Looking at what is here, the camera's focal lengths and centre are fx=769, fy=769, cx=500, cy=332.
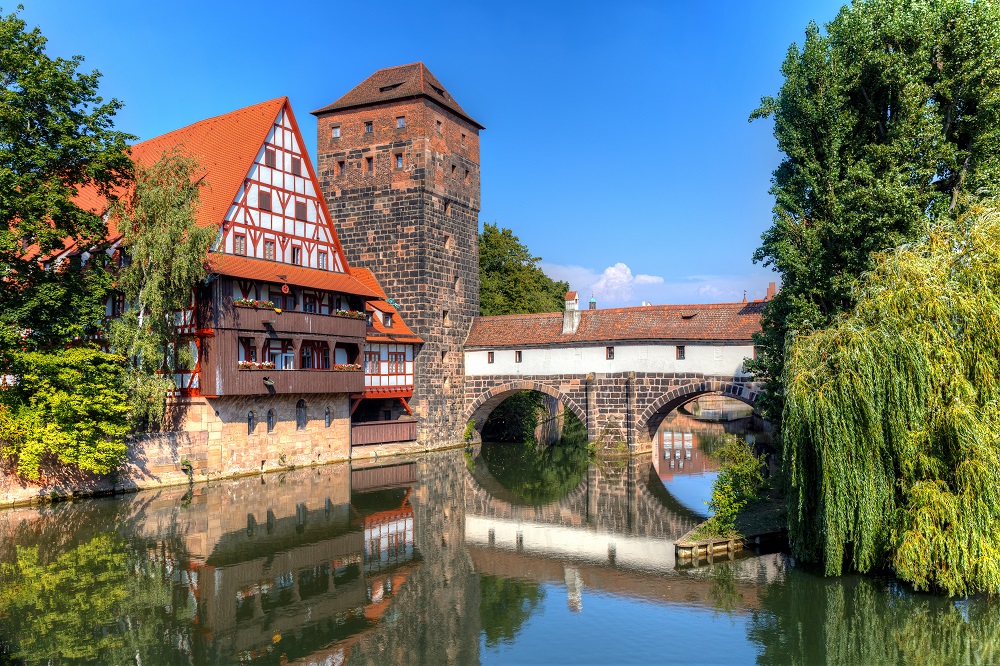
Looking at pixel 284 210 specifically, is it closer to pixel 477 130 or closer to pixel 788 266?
pixel 477 130

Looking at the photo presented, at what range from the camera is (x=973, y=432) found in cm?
1256

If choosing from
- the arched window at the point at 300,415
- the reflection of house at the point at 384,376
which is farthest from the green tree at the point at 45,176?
the reflection of house at the point at 384,376

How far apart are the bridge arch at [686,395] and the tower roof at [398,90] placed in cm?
1794

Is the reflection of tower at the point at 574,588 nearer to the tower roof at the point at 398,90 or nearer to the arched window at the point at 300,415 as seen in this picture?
the arched window at the point at 300,415

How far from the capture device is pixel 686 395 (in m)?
34.3

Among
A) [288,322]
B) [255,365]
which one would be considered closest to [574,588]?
[255,365]

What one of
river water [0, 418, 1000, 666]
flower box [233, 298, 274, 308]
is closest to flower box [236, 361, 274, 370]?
flower box [233, 298, 274, 308]

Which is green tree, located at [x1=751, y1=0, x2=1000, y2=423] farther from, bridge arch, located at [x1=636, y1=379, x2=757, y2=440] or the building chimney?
the building chimney

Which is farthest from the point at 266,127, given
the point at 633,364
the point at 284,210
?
the point at 633,364

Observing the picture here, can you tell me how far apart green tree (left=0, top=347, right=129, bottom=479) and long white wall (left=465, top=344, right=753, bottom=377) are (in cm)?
1949

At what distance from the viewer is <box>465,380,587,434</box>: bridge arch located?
122ft

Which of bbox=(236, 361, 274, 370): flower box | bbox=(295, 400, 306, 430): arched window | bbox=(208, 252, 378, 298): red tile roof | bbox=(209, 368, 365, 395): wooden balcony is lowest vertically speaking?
bbox=(295, 400, 306, 430): arched window

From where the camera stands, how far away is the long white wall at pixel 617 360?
107 ft

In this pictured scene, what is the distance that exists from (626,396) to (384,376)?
11.3 m
